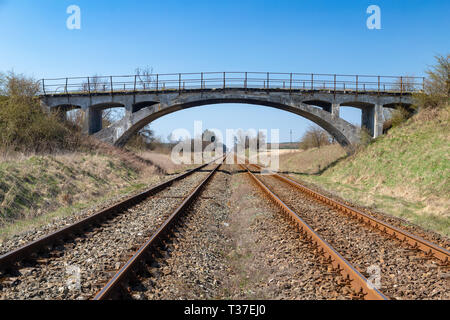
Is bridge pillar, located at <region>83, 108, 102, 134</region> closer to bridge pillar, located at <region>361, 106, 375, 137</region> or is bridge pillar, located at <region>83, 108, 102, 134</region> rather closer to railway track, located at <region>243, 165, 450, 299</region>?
railway track, located at <region>243, 165, 450, 299</region>

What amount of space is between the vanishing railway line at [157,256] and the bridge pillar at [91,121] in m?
19.8

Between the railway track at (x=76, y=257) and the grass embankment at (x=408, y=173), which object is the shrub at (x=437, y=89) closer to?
the grass embankment at (x=408, y=173)

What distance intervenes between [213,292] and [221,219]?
192 inches

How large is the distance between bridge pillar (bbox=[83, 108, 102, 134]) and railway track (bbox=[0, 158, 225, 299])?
794 inches

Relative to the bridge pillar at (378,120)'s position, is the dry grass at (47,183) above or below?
below

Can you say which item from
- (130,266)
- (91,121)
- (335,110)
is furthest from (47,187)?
(335,110)

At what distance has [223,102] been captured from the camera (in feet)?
84.6

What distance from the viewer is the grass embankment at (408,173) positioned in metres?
9.94

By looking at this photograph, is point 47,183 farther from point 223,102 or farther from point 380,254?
point 223,102

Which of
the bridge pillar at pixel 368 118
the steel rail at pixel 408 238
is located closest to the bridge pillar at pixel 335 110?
the bridge pillar at pixel 368 118

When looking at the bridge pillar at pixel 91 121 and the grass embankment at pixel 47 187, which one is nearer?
the grass embankment at pixel 47 187

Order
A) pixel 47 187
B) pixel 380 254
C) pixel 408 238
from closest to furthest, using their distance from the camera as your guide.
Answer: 1. pixel 380 254
2. pixel 408 238
3. pixel 47 187

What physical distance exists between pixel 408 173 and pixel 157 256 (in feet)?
41.1

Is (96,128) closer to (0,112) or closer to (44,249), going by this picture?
(0,112)
